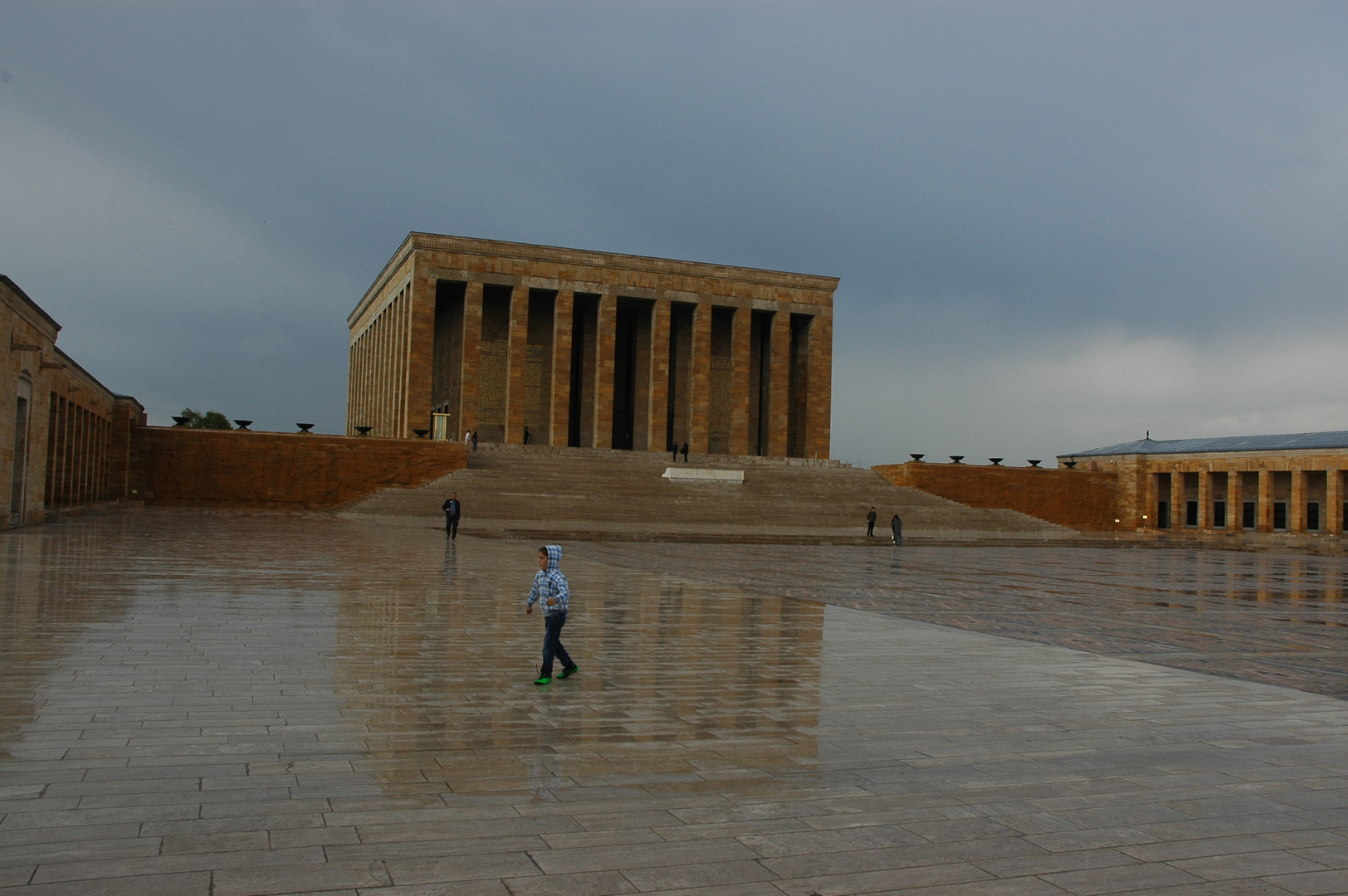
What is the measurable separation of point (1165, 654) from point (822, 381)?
1527 inches

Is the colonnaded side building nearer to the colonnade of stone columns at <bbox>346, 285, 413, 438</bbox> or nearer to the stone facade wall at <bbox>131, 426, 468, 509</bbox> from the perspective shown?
the colonnade of stone columns at <bbox>346, 285, 413, 438</bbox>

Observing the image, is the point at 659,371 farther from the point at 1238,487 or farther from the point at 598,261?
the point at 1238,487

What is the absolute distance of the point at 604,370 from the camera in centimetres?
4309

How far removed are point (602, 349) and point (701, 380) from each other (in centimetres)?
441

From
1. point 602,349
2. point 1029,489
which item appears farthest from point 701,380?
point 1029,489

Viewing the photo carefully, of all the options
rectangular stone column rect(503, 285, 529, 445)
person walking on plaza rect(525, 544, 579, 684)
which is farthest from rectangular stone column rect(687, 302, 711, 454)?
person walking on plaza rect(525, 544, 579, 684)

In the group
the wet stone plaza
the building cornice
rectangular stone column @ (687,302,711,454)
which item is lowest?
the wet stone plaza

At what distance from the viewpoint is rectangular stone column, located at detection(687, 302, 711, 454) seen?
44.0m

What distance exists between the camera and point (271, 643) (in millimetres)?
7160

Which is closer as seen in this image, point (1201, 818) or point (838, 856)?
point (838, 856)

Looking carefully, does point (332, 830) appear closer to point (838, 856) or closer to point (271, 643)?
point (838, 856)

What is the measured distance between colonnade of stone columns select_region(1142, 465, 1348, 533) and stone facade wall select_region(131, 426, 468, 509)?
1263 inches

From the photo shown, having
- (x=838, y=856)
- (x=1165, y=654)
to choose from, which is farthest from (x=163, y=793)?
(x=1165, y=654)

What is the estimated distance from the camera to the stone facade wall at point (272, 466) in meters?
32.3
